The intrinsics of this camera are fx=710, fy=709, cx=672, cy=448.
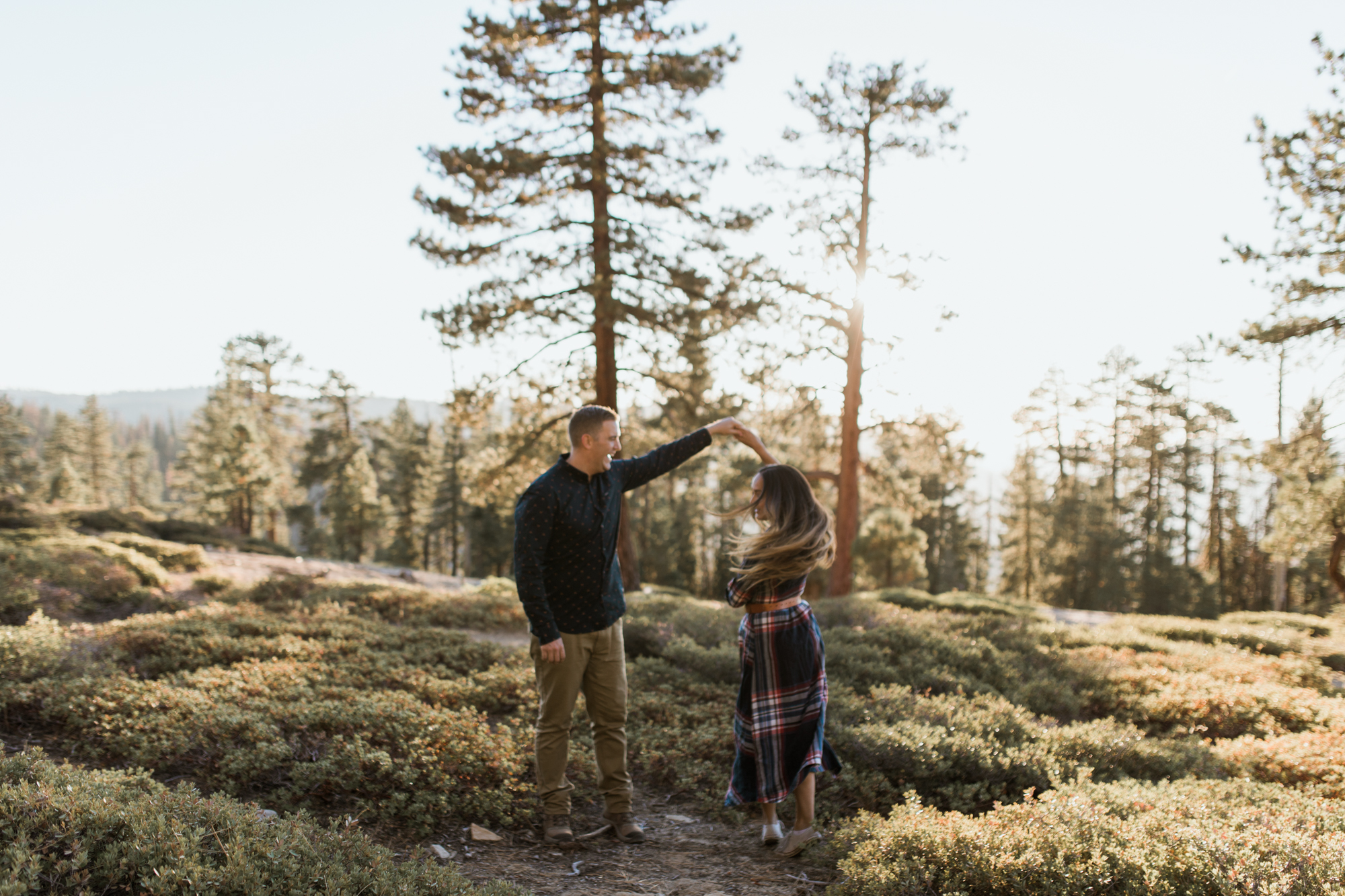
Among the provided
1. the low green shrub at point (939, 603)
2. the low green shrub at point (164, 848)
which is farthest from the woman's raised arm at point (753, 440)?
the low green shrub at point (939, 603)

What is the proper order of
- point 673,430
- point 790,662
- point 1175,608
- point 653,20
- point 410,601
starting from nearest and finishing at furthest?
point 790,662 < point 410,601 < point 653,20 < point 673,430 < point 1175,608

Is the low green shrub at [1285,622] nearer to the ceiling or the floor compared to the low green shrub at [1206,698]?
nearer to the floor

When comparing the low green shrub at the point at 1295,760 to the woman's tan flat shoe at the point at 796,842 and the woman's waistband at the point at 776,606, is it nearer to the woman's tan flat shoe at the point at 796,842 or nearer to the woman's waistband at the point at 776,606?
the woman's tan flat shoe at the point at 796,842

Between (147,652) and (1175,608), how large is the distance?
124 ft

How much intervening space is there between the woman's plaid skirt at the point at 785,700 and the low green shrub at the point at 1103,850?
44 cm

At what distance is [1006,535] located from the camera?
41.6 m

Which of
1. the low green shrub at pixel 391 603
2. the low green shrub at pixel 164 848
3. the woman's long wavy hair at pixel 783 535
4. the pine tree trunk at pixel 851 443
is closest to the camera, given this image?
A: the low green shrub at pixel 164 848

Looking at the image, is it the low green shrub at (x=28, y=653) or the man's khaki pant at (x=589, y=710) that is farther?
the low green shrub at (x=28, y=653)

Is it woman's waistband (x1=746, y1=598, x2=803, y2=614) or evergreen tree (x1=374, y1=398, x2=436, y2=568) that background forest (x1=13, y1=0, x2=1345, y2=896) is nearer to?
woman's waistband (x1=746, y1=598, x2=803, y2=614)

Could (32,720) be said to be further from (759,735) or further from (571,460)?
(759,735)

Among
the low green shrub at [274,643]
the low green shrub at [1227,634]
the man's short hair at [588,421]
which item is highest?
the man's short hair at [588,421]

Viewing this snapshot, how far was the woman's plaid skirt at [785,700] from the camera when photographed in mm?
3980

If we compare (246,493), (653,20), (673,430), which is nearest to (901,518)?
(673,430)

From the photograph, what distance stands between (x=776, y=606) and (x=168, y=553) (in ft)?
45.1
